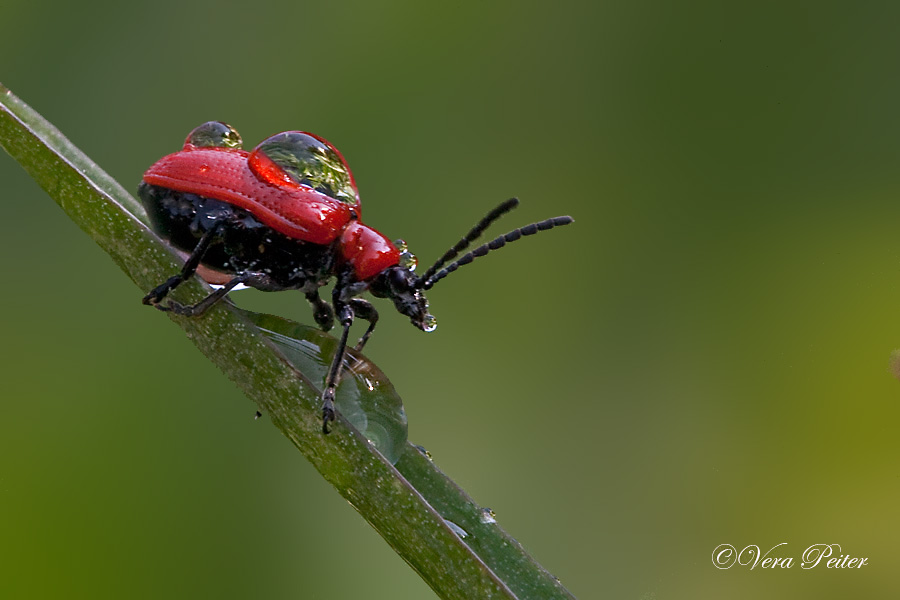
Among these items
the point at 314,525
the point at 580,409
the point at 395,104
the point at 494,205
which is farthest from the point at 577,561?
the point at 395,104

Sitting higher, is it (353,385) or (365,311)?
(365,311)

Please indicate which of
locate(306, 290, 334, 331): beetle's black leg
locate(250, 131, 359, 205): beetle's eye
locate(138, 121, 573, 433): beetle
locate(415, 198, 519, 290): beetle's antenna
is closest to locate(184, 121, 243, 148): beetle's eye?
locate(138, 121, 573, 433): beetle

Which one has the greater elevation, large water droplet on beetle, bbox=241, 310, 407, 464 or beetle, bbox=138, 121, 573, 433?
beetle, bbox=138, 121, 573, 433

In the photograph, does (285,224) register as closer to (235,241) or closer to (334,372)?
(235,241)

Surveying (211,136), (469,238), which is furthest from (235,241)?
(469,238)

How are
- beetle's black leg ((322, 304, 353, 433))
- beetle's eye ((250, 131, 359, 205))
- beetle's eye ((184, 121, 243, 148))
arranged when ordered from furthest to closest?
beetle's eye ((184, 121, 243, 148))
beetle's eye ((250, 131, 359, 205))
beetle's black leg ((322, 304, 353, 433))

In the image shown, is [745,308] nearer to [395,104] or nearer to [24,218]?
[395,104]

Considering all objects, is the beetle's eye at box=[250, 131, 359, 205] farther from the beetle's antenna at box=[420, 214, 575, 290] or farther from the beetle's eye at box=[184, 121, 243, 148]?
the beetle's antenna at box=[420, 214, 575, 290]
